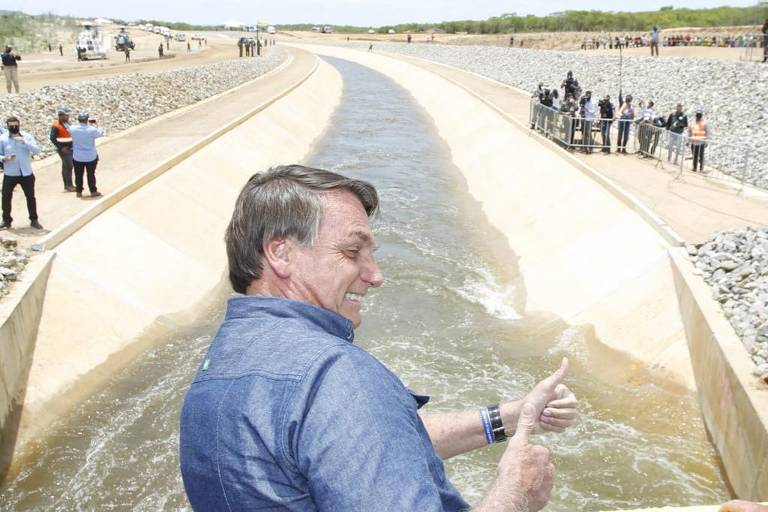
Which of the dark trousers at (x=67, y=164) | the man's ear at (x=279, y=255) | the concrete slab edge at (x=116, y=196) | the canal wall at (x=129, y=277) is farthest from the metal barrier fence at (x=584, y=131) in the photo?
the man's ear at (x=279, y=255)

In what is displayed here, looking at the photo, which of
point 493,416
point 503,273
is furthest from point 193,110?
point 493,416

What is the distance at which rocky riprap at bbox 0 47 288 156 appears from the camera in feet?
70.2

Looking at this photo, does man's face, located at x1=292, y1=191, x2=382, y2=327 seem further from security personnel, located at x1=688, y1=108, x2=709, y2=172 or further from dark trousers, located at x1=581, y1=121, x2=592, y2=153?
dark trousers, located at x1=581, y1=121, x2=592, y2=153

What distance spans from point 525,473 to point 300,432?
31.2 inches

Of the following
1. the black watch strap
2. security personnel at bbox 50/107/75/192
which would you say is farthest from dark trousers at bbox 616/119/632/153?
the black watch strap

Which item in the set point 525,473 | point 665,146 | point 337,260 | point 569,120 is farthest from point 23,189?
point 665,146

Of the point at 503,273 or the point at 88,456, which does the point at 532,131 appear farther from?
the point at 88,456

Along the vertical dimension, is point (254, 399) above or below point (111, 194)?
above

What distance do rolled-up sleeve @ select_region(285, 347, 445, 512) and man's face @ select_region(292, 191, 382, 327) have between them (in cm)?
48

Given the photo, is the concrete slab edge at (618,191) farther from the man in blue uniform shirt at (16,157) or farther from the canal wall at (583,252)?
the man in blue uniform shirt at (16,157)

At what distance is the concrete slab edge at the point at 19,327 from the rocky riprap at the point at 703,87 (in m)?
15.1

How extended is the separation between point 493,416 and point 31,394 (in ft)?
28.5

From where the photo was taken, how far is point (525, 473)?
212cm

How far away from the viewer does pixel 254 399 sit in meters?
1.80
